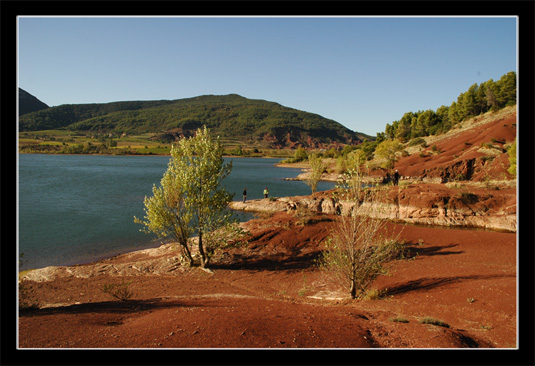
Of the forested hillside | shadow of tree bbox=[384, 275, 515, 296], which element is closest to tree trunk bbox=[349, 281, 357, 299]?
shadow of tree bbox=[384, 275, 515, 296]

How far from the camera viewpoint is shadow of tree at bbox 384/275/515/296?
43.1 ft

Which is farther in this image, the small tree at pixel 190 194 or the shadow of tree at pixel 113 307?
the small tree at pixel 190 194

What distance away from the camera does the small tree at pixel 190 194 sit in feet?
57.1

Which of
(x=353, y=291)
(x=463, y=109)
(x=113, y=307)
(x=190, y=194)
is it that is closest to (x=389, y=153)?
(x=463, y=109)

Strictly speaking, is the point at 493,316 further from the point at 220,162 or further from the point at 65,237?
the point at 65,237

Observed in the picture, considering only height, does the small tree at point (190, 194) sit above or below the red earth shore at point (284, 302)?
above

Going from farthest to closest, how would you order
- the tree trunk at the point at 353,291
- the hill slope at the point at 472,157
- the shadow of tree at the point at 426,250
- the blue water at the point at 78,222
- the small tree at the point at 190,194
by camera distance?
the hill slope at the point at 472,157, the blue water at the point at 78,222, the shadow of tree at the point at 426,250, the small tree at the point at 190,194, the tree trunk at the point at 353,291

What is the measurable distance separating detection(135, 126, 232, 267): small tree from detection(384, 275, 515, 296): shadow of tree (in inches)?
398

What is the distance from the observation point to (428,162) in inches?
2539

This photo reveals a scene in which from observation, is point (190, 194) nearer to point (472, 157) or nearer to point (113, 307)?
point (113, 307)

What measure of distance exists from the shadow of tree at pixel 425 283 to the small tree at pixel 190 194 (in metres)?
10.1

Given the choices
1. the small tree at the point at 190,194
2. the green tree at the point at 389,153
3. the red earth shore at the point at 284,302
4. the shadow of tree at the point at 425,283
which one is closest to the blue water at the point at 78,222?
the small tree at the point at 190,194

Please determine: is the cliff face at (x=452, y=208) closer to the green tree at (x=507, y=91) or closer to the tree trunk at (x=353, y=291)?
the tree trunk at (x=353, y=291)

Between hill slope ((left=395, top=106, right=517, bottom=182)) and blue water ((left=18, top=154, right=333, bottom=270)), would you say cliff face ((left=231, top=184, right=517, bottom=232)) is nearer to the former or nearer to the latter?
blue water ((left=18, top=154, right=333, bottom=270))
